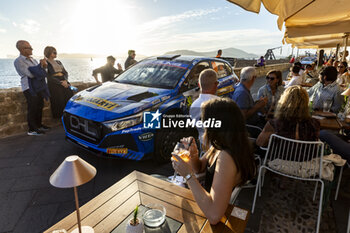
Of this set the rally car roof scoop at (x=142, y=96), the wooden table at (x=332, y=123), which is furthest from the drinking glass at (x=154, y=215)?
the wooden table at (x=332, y=123)

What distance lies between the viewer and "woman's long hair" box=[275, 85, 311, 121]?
2.42 metres

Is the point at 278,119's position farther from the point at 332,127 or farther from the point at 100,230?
the point at 100,230

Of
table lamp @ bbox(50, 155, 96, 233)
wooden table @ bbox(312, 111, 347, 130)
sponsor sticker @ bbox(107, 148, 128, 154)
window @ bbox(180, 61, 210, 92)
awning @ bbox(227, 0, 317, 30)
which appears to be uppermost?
awning @ bbox(227, 0, 317, 30)

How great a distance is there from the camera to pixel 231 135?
4.80 ft

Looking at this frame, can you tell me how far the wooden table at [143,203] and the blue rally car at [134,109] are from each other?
134cm

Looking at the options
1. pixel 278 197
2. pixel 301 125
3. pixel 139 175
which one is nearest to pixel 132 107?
pixel 139 175

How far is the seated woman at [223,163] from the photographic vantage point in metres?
1.31

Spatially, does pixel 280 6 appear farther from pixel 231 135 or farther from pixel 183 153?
pixel 183 153

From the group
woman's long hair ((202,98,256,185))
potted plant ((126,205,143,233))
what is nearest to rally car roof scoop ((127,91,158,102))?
woman's long hair ((202,98,256,185))

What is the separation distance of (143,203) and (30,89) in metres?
4.34

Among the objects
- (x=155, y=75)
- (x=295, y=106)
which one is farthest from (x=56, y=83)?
(x=295, y=106)

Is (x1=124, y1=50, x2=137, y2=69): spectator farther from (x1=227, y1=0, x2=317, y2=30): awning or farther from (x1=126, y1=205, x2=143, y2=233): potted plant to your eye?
(x1=126, y1=205, x2=143, y2=233): potted plant

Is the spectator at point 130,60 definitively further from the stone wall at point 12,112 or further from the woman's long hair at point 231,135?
the woman's long hair at point 231,135

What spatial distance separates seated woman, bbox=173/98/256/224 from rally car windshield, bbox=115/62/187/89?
222 cm
